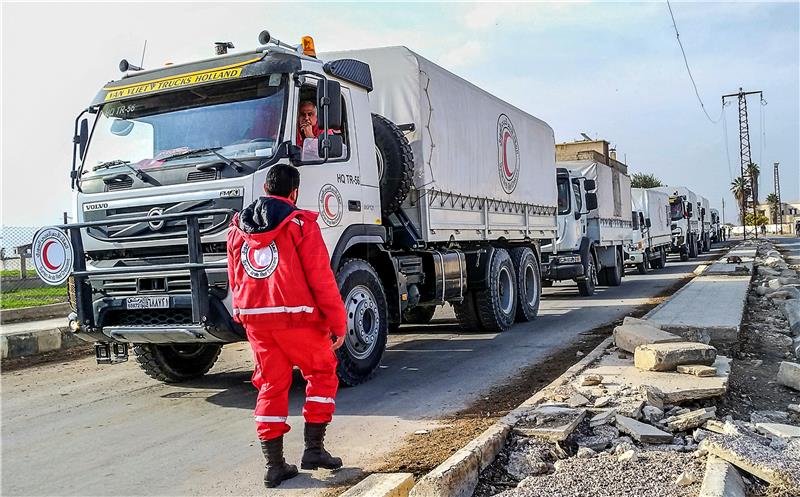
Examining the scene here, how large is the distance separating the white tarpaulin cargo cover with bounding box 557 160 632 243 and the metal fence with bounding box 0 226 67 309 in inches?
490

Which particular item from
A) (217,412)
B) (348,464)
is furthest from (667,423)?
(217,412)

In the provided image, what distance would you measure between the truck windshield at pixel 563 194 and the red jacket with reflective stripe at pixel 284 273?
41.7ft

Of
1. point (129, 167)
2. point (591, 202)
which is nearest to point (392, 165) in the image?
point (129, 167)

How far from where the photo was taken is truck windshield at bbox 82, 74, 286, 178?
6.14m

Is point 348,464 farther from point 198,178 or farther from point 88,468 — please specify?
point 198,178

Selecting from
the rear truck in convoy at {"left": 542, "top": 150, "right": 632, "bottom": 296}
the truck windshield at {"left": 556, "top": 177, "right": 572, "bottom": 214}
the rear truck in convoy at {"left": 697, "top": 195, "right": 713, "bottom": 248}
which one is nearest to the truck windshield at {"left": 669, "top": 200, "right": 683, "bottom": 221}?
the rear truck in convoy at {"left": 697, "top": 195, "right": 713, "bottom": 248}

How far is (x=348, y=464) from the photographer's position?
14.9ft

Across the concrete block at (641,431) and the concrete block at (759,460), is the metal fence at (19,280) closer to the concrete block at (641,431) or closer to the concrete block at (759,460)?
the concrete block at (641,431)

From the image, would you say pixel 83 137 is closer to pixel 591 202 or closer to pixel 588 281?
pixel 588 281

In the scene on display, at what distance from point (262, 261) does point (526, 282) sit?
28.7 feet

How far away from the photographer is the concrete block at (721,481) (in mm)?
3404

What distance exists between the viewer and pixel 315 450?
435 centimetres

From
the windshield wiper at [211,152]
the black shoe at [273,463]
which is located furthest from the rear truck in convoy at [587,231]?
the black shoe at [273,463]

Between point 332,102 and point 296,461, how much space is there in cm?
316
